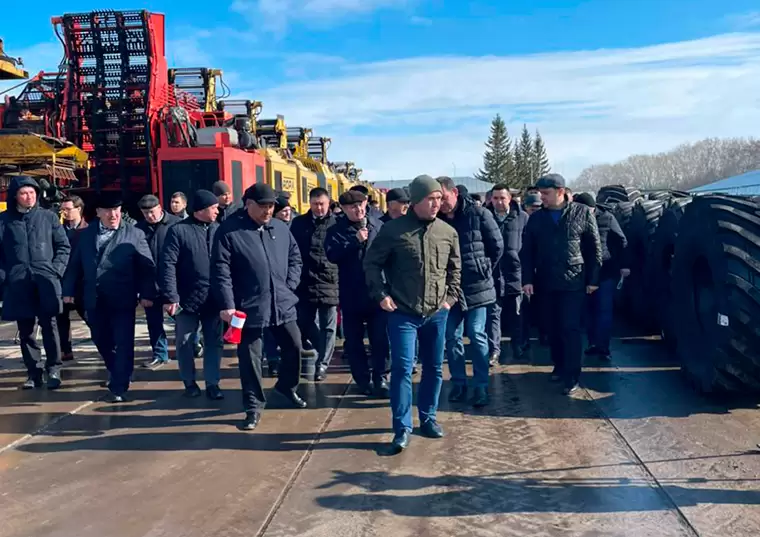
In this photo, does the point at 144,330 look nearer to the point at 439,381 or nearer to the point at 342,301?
the point at 342,301

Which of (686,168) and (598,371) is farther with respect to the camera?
(686,168)

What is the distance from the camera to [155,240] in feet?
24.0

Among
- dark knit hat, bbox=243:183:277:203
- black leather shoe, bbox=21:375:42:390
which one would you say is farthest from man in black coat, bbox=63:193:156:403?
dark knit hat, bbox=243:183:277:203

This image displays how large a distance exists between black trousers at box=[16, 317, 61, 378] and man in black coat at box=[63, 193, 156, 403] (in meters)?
0.66

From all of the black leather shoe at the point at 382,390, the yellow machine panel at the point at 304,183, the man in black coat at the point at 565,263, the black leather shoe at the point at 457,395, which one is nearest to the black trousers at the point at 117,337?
the black leather shoe at the point at 382,390

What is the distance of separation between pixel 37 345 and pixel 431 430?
4.14 metres

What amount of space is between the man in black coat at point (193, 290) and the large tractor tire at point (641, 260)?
493cm

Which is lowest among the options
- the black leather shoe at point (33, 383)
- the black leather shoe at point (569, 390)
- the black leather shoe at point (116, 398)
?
the black leather shoe at point (569, 390)

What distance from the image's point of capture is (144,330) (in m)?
10.0

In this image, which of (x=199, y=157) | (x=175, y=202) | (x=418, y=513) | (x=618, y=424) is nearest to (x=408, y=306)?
(x=418, y=513)

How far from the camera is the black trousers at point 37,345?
21.9ft

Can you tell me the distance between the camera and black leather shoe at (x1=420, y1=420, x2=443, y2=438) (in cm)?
499

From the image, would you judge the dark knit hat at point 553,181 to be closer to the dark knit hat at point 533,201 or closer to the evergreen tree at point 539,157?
the dark knit hat at point 533,201

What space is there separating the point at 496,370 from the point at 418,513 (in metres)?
3.42
